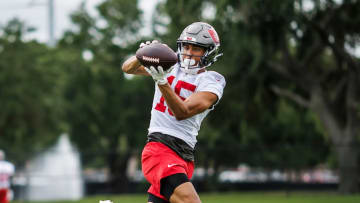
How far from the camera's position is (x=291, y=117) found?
42.6 metres

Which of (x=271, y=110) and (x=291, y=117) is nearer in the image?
(x=271, y=110)

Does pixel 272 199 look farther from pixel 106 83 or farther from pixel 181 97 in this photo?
pixel 181 97

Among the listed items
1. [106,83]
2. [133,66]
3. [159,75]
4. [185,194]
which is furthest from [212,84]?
[106,83]

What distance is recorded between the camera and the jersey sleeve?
5.12 m

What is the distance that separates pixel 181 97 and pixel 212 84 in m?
0.28

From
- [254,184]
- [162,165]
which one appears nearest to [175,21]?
[254,184]

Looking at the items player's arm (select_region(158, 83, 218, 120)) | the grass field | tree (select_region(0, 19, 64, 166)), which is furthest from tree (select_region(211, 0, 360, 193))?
player's arm (select_region(158, 83, 218, 120))

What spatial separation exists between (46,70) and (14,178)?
33.3ft

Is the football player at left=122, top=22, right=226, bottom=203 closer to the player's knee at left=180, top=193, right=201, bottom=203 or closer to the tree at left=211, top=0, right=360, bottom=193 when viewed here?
the player's knee at left=180, top=193, right=201, bottom=203

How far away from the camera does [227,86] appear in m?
29.0

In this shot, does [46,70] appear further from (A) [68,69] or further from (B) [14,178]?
(B) [14,178]

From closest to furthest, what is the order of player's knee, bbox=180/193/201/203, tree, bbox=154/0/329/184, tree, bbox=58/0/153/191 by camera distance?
player's knee, bbox=180/193/201/203
tree, bbox=154/0/329/184
tree, bbox=58/0/153/191

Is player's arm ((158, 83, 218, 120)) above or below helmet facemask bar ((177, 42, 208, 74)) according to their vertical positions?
below

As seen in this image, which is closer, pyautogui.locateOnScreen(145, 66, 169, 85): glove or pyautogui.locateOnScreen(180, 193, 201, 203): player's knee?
pyautogui.locateOnScreen(145, 66, 169, 85): glove
